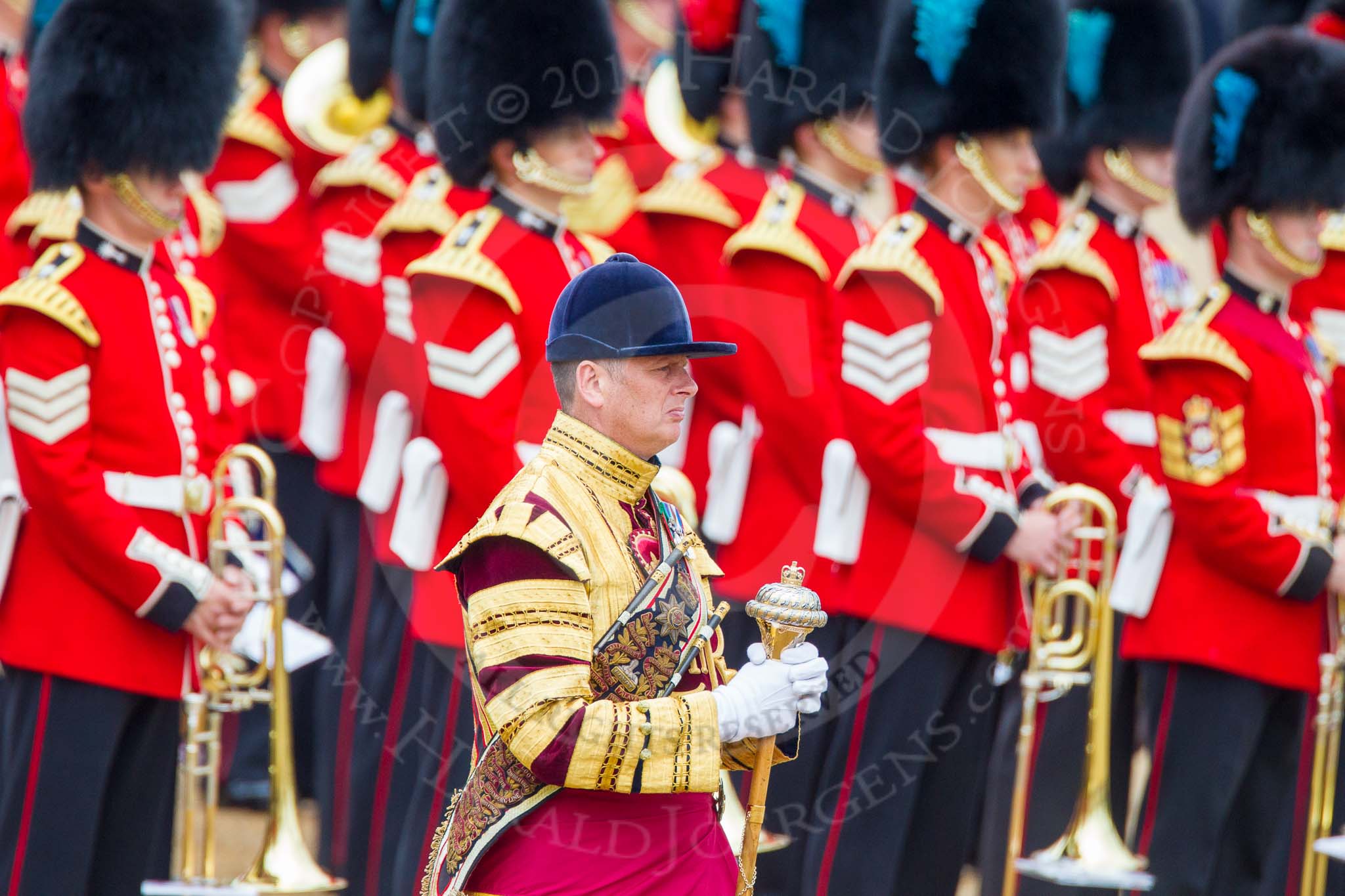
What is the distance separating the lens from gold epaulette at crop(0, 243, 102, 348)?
3670mm

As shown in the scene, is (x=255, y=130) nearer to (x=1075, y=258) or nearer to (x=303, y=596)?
(x=303, y=596)

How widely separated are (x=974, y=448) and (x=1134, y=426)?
0.98m

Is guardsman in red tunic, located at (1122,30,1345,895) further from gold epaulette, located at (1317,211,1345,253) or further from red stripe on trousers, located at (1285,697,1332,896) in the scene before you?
gold epaulette, located at (1317,211,1345,253)

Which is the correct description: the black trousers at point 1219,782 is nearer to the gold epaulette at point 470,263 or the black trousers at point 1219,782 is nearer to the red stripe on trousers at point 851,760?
the red stripe on trousers at point 851,760

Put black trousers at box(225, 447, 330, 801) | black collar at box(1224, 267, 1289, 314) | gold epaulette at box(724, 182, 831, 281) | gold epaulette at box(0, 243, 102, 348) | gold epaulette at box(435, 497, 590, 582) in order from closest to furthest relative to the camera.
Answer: gold epaulette at box(435, 497, 590, 582) → gold epaulette at box(0, 243, 102, 348) → black collar at box(1224, 267, 1289, 314) → gold epaulette at box(724, 182, 831, 281) → black trousers at box(225, 447, 330, 801)

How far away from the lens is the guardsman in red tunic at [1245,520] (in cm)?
427

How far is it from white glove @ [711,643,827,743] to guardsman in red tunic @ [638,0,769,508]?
6.99 ft

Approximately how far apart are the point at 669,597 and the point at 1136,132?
3362 millimetres

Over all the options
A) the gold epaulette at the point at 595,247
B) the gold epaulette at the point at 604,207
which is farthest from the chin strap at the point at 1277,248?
the gold epaulette at the point at 604,207

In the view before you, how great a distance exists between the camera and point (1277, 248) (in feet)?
14.7

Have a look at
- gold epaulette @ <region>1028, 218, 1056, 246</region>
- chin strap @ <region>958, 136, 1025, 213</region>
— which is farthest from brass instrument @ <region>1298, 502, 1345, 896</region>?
gold epaulette @ <region>1028, 218, 1056, 246</region>

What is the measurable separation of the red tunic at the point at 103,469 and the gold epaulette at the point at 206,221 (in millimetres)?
945

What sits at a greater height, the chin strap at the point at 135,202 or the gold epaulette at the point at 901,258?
the gold epaulette at the point at 901,258

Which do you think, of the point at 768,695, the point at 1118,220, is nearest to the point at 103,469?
the point at 768,695
